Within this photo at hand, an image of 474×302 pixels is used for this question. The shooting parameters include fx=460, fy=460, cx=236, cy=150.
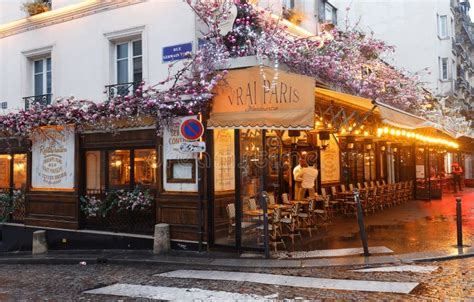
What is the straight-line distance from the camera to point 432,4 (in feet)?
91.8

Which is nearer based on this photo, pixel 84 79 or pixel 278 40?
pixel 278 40

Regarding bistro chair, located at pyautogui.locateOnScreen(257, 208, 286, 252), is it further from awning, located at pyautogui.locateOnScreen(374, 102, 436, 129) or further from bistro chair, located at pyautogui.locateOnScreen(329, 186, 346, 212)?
bistro chair, located at pyautogui.locateOnScreen(329, 186, 346, 212)

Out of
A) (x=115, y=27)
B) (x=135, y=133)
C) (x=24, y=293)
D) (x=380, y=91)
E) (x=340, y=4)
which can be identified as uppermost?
(x=340, y=4)

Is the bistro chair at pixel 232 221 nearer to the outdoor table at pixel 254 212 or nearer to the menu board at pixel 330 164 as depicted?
the outdoor table at pixel 254 212

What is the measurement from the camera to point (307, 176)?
1310 cm

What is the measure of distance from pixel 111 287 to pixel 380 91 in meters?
10.4

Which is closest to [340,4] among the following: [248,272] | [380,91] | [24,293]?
[380,91]

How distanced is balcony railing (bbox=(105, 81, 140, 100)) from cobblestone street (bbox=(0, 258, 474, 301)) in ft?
13.7

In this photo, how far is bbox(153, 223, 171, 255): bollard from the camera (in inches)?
402

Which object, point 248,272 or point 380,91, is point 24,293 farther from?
point 380,91

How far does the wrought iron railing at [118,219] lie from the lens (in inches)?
433

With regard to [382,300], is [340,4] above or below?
above

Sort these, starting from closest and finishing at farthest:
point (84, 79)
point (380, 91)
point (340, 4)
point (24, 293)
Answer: point (24, 293) → point (84, 79) → point (380, 91) → point (340, 4)

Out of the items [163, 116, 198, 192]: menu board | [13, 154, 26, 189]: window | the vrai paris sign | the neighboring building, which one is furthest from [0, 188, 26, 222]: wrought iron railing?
the neighboring building
